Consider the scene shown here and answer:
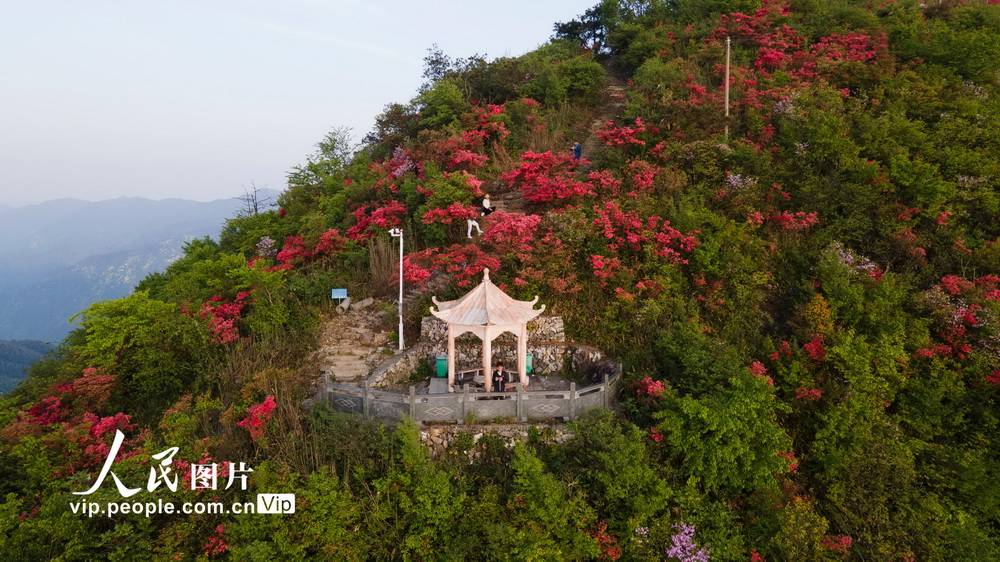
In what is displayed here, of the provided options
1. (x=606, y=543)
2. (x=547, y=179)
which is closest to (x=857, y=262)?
(x=547, y=179)

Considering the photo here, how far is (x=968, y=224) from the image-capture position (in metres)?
12.7

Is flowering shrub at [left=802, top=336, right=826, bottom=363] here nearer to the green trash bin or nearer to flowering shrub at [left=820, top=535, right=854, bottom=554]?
flowering shrub at [left=820, top=535, right=854, bottom=554]

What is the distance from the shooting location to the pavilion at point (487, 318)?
33.0ft

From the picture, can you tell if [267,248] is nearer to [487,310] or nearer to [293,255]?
[293,255]

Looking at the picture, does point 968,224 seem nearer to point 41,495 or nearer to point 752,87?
point 752,87

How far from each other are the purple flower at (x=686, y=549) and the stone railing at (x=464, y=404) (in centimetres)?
278

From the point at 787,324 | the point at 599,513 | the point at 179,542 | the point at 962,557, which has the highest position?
the point at 787,324

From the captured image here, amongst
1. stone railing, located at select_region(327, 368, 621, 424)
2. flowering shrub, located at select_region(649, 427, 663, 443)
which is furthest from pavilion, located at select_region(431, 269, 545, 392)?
flowering shrub, located at select_region(649, 427, 663, 443)

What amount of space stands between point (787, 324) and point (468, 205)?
993cm

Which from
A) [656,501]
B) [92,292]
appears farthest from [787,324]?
[92,292]

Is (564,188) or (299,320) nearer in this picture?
(299,320)

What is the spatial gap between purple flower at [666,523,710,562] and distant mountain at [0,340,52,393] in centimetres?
7849

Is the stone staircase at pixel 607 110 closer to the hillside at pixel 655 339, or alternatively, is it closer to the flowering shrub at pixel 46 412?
the hillside at pixel 655 339

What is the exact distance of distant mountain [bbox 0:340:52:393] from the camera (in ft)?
187
